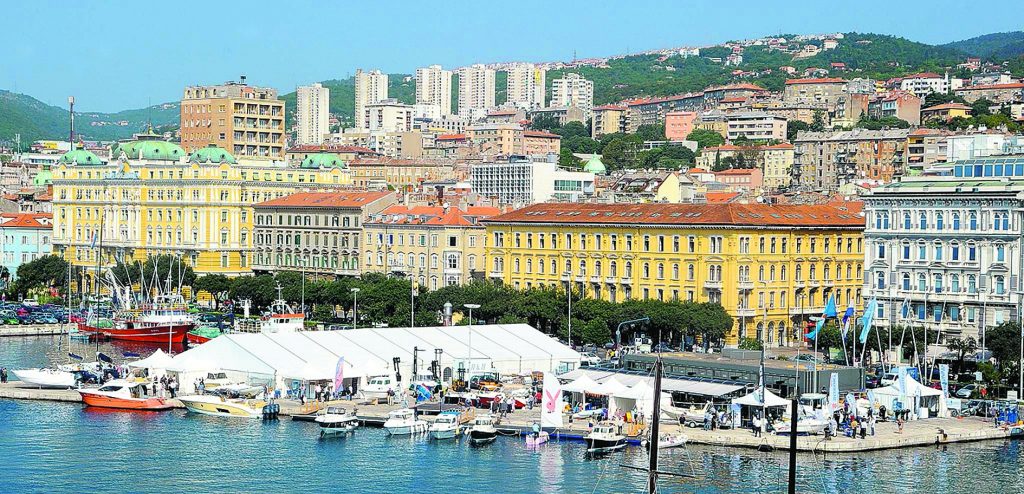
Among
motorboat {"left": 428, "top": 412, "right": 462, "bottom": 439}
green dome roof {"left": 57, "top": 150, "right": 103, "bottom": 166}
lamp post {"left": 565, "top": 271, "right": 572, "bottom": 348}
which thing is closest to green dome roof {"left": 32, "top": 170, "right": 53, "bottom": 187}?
green dome roof {"left": 57, "top": 150, "right": 103, "bottom": 166}

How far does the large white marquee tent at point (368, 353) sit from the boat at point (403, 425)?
6.57 meters

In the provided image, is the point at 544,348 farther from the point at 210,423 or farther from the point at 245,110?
the point at 245,110

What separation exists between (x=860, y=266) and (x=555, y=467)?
131 ft

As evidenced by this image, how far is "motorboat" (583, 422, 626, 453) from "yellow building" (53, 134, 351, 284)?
63.7m

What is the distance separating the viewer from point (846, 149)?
6048 inches

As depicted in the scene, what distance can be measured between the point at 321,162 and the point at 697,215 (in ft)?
165

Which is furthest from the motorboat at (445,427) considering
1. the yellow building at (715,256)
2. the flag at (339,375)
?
the yellow building at (715,256)

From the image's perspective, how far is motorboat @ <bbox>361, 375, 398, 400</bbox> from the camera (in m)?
61.6

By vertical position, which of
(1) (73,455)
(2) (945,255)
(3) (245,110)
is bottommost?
(1) (73,455)

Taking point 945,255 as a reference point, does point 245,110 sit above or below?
above

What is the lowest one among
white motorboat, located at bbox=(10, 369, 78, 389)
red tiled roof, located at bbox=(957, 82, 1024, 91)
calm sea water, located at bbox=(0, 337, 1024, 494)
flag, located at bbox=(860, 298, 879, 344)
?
calm sea water, located at bbox=(0, 337, 1024, 494)

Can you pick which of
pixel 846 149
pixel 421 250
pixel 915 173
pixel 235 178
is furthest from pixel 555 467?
Answer: pixel 846 149

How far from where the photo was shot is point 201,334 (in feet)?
281

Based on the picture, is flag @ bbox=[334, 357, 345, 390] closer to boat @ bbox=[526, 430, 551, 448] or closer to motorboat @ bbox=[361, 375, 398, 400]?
motorboat @ bbox=[361, 375, 398, 400]
